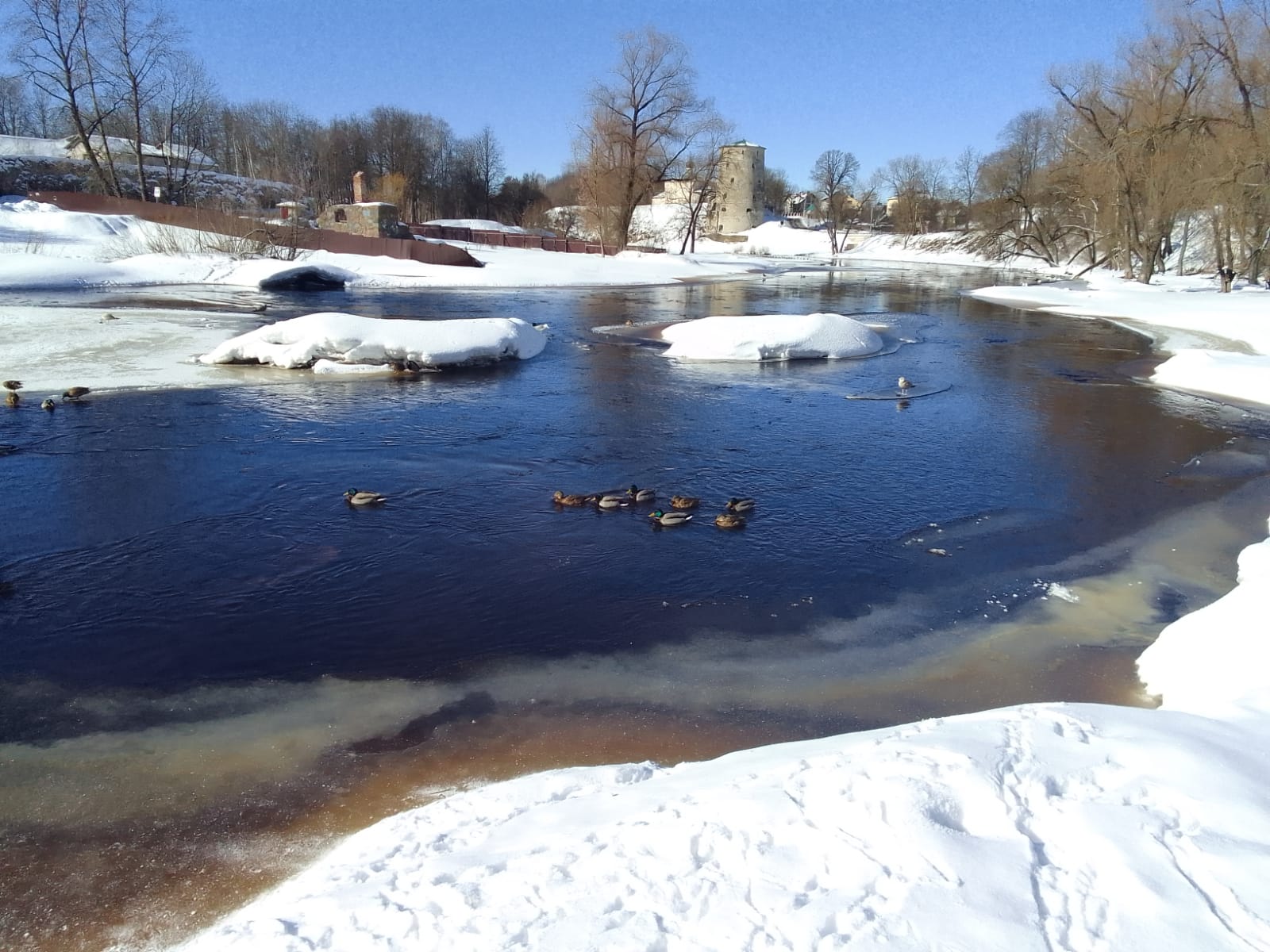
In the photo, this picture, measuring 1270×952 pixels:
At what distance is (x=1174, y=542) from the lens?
9.98 metres

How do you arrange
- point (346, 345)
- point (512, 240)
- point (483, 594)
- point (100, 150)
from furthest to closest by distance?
point (512, 240) < point (100, 150) < point (346, 345) < point (483, 594)

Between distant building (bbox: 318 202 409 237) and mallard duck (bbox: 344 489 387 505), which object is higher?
distant building (bbox: 318 202 409 237)

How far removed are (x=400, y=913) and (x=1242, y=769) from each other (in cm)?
418

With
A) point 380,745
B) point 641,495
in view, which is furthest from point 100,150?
point 380,745

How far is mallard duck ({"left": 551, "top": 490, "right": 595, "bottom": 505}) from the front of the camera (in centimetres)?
1080

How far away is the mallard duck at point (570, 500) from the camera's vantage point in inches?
425

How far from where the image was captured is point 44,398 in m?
15.2

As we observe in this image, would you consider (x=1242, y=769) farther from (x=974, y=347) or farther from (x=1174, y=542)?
(x=974, y=347)

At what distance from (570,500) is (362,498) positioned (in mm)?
2464

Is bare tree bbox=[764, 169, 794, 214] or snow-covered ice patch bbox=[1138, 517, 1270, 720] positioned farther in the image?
bare tree bbox=[764, 169, 794, 214]

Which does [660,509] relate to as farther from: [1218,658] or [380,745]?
[1218,658]

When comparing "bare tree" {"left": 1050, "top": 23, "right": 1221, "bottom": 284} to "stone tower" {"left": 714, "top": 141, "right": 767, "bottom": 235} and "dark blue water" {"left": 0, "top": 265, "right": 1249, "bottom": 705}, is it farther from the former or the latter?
"stone tower" {"left": 714, "top": 141, "right": 767, "bottom": 235}

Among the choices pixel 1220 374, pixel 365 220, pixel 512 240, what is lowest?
pixel 1220 374

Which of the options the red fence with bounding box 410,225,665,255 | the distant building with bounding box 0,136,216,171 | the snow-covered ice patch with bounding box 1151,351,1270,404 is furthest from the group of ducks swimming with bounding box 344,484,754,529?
the distant building with bounding box 0,136,216,171
